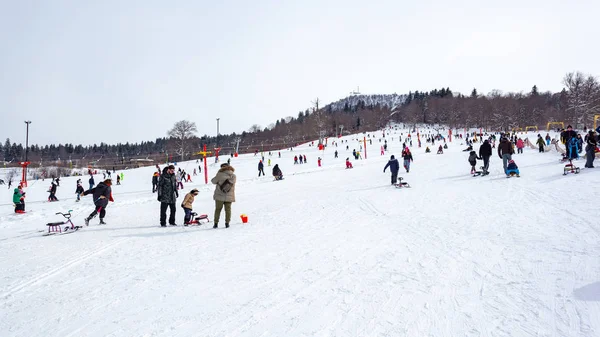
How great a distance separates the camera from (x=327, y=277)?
4.18m

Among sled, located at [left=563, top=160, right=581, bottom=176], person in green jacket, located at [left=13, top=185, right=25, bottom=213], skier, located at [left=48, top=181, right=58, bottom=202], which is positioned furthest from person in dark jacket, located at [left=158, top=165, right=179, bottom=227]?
skier, located at [left=48, top=181, right=58, bottom=202]

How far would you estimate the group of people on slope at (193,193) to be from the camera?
7.72 metres

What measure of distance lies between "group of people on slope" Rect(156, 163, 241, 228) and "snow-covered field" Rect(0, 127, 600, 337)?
572 millimetres

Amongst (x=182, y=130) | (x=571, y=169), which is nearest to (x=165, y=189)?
(x=571, y=169)

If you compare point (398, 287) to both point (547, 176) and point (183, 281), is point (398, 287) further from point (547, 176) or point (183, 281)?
point (547, 176)

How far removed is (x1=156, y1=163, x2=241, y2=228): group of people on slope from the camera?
772cm

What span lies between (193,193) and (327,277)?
6343 millimetres

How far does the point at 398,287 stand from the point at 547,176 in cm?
1173

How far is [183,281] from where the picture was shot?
4.28 m

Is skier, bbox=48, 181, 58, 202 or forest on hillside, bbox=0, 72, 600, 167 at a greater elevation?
forest on hillside, bbox=0, 72, 600, 167

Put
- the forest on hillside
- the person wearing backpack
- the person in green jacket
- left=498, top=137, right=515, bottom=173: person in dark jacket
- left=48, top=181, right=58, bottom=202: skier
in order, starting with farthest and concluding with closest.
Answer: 1. the forest on hillside
2. left=48, top=181, right=58, bottom=202: skier
3. the person in green jacket
4. left=498, top=137, right=515, bottom=173: person in dark jacket
5. the person wearing backpack

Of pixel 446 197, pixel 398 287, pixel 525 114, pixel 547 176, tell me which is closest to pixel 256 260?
pixel 398 287

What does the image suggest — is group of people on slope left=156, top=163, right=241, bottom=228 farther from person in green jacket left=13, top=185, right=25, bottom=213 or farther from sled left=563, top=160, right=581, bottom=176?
sled left=563, top=160, right=581, bottom=176

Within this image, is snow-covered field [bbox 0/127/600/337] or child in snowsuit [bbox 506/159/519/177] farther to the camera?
child in snowsuit [bbox 506/159/519/177]
